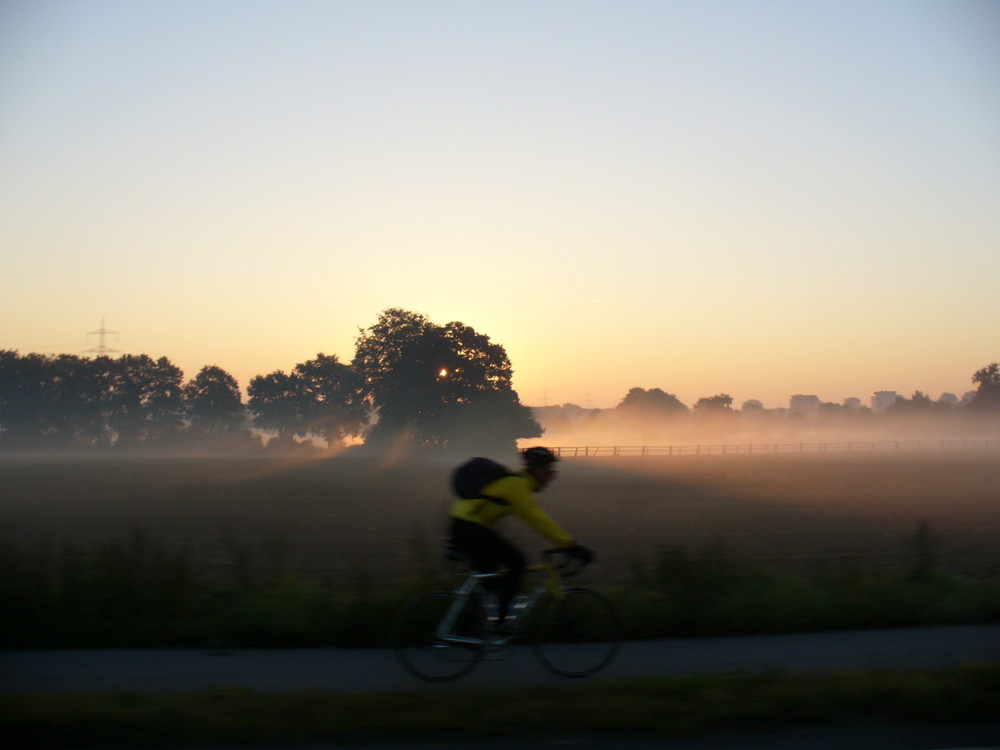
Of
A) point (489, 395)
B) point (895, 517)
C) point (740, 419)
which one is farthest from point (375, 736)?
point (740, 419)

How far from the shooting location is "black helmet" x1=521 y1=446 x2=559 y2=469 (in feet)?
20.1

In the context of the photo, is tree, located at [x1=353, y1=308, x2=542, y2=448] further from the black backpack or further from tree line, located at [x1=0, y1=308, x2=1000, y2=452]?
the black backpack

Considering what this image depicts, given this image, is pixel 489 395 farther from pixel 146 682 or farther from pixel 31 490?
pixel 146 682

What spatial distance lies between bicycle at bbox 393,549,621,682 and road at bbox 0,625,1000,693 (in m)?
0.14

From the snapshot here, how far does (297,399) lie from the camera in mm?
104875

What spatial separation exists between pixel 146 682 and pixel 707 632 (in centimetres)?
463

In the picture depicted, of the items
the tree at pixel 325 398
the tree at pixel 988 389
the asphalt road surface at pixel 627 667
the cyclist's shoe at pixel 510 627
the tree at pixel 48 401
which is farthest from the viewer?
the tree at pixel 988 389

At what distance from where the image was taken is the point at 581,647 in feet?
20.7

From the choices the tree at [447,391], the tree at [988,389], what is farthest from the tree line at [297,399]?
the tree at [988,389]

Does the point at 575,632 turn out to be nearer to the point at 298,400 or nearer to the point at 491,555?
the point at 491,555

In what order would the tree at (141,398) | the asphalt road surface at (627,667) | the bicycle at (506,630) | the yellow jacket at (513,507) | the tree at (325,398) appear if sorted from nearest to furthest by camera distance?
the asphalt road surface at (627,667), the yellow jacket at (513,507), the bicycle at (506,630), the tree at (325,398), the tree at (141,398)

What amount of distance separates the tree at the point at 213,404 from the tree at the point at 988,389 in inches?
4953

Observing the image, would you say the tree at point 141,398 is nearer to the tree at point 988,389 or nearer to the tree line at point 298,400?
the tree line at point 298,400

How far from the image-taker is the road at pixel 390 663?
6.07 metres
